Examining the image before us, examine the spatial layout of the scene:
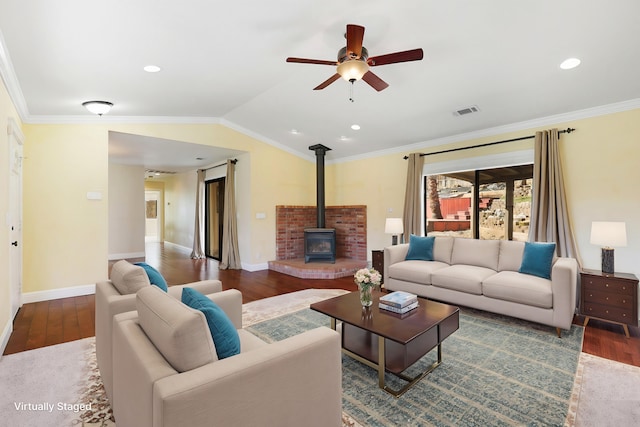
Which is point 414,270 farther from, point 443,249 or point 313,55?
point 313,55

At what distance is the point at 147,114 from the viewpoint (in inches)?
189

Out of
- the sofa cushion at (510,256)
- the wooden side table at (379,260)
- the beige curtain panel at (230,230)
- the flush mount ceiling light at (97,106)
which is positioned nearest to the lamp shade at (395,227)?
the wooden side table at (379,260)

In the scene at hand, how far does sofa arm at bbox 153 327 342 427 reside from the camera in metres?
1.02

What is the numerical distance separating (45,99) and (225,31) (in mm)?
2713

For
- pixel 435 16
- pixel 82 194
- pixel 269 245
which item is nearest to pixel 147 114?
pixel 82 194

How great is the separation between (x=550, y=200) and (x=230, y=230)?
18.8 feet

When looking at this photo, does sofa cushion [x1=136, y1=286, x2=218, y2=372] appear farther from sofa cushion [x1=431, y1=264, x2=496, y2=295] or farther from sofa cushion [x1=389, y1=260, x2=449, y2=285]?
sofa cushion [x1=389, y1=260, x2=449, y2=285]

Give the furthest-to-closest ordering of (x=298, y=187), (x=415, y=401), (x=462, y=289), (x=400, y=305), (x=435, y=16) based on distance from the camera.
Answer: (x=298, y=187)
(x=462, y=289)
(x=435, y=16)
(x=400, y=305)
(x=415, y=401)

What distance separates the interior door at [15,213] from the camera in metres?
3.29

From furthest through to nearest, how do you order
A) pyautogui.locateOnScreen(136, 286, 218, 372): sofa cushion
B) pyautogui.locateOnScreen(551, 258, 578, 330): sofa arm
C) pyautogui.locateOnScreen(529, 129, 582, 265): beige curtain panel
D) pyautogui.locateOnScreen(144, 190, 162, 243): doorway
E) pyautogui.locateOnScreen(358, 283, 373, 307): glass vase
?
1. pyautogui.locateOnScreen(144, 190, 162, 243): doorway
2. pyautogui.locateOnScreen(529, 129, 582, 265): beige curtain panel
3. pyautogui.locateOnScreen(551, 258, 578, 330): sofa arm
4. pyautogui.locateOnScreen(358, 283, 373, 307): glass vase
5. pyautogui.locateOnScreen(136, 286, 218, 372): sofa cushion

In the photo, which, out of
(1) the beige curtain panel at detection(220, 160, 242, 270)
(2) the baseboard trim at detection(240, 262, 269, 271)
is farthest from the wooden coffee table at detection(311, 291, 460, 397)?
(1) the beige curtain panel at detection(220, 160, 242, 270)

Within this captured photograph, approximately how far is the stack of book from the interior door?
12.9 feet

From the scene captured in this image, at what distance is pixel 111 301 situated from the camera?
1.91 metres

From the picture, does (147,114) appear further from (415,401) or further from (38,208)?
(415,401)
